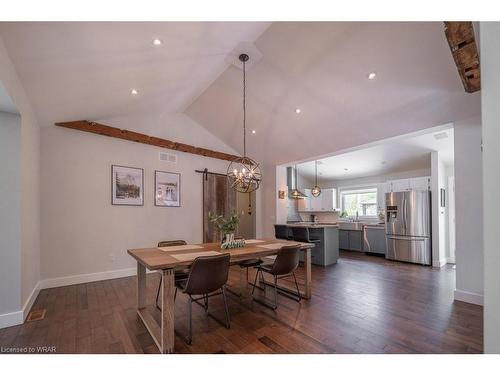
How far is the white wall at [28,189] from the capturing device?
7.61 feet

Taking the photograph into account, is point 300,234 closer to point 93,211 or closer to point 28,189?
point 93,211

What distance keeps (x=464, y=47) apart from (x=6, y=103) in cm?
408

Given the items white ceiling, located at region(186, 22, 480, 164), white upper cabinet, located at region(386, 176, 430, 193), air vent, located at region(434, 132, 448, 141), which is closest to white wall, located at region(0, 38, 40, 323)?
white ceiling, located at region(186, 22, 480, 164)

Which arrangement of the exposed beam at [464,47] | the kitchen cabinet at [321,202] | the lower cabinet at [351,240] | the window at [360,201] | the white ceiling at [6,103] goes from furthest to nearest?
the kitchen cabinet at [321,202], the window at [360,201], the lower cabinet at [351,240], the white ceiling at [6,103], the exposed beam at [464,47]

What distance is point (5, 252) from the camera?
2461 mm

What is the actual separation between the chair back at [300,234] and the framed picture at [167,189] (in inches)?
105

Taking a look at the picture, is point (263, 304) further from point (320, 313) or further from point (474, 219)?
point (474, 219)

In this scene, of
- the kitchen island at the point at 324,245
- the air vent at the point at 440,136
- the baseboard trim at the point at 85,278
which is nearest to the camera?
the baseboard trim at the point at 85,278

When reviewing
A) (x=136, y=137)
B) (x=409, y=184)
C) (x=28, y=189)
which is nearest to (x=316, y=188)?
(x=409, y=184)

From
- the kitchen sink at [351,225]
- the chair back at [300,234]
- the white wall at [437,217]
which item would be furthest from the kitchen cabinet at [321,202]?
the white wall at [437,217]

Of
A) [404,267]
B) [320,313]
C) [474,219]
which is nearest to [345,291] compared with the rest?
[320,313]

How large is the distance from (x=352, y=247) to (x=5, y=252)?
728 centimetres

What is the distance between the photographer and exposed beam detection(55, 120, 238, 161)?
3.94 m

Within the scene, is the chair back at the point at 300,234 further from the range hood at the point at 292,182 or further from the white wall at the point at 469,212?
the white wall at the point at 469,212
